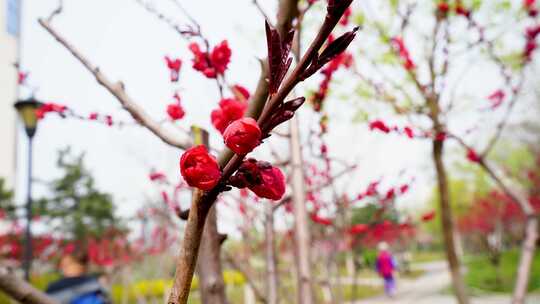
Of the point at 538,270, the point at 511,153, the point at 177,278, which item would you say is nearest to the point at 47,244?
the point at 538,270

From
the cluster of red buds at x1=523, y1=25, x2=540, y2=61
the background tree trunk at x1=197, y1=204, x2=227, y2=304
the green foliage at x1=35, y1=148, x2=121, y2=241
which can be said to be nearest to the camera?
the background tree trunk at x1=197, y1=204, x2=227, y2=304

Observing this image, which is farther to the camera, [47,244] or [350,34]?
[47,244]

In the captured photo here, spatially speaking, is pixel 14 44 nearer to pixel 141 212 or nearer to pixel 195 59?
pixel 141 212

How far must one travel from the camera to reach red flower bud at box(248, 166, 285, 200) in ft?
2.08

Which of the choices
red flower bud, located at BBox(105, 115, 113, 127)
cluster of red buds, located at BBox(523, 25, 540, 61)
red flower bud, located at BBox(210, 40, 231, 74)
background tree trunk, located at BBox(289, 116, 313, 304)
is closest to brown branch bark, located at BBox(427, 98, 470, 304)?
cluster of red buds, located at BBox(523, 25, 540, 61)

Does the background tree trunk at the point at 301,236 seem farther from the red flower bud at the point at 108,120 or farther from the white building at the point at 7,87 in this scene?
the white building at the point at 7,87

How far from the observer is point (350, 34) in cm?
54

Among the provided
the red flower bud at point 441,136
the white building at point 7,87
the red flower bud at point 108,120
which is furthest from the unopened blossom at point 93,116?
the white building at point 7,87

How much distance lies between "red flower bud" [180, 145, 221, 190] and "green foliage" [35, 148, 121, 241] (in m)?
24.9

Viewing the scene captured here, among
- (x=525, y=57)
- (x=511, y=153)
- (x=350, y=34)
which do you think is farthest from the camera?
(x=511, y=153)

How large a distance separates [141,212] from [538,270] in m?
14.0

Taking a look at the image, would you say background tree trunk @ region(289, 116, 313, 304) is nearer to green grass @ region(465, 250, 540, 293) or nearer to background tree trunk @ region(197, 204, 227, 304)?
background tree trunk @ region(197, 204, 227, 304)

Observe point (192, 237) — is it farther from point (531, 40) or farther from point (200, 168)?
point (531, 40)

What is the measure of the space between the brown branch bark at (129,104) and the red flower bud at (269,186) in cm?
69
